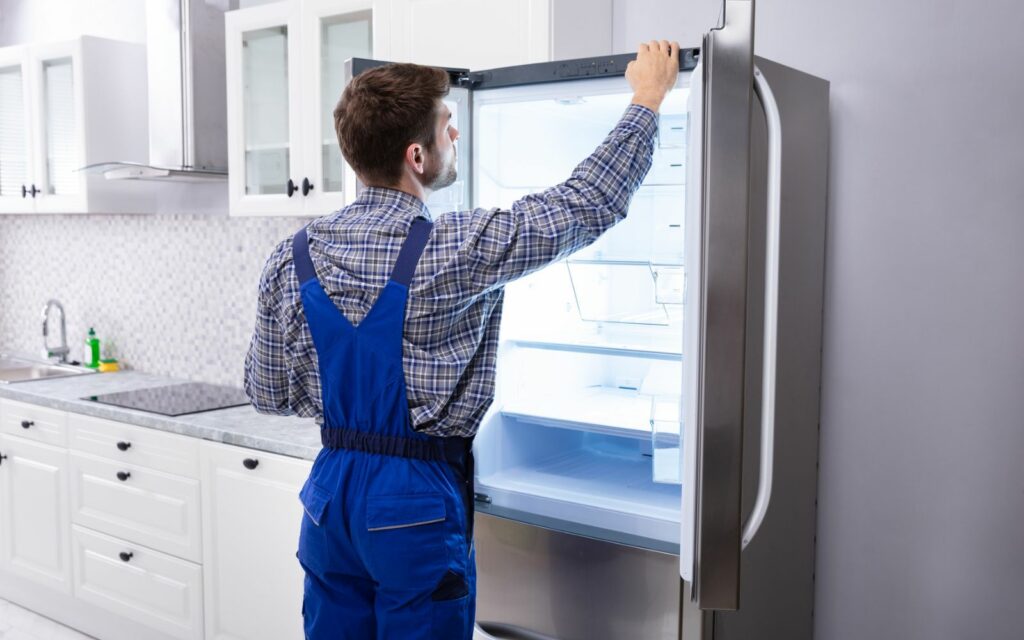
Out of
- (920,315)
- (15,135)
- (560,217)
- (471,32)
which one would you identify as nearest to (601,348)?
(560,217)

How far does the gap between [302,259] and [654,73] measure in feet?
2.27

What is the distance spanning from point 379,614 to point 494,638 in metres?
0.52

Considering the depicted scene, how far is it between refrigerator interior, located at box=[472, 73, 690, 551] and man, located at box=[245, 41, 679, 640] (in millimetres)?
308

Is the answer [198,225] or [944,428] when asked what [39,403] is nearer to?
[198,225]

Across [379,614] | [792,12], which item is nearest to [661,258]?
[792,12]

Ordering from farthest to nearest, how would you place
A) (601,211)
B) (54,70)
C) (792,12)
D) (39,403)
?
(54,70) < (39,403) < (792,12) < (601,211)

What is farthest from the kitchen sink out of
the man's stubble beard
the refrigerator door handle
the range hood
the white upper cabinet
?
the refrigerator door handle

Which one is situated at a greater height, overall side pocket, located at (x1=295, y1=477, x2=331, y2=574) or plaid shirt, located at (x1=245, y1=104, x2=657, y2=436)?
plaid shirt, located at (x1=245, y1=104, x2=657, y2=436)

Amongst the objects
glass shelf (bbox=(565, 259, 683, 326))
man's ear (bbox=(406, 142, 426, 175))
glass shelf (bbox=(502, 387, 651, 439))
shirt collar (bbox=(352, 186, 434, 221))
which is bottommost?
glass shelf (bbox=(502, 387, 651, 439))

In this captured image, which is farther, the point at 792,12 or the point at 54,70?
the point at 54,70

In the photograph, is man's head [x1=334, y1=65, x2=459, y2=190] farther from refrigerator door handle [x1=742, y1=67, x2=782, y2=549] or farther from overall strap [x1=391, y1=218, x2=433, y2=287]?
refrigerator door handle [x1=742, y1=67, x2=782, y2=549]

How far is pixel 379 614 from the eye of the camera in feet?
5.56

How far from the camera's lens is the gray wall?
2068 millimetres

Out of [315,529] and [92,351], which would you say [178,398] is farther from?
[315,529]
